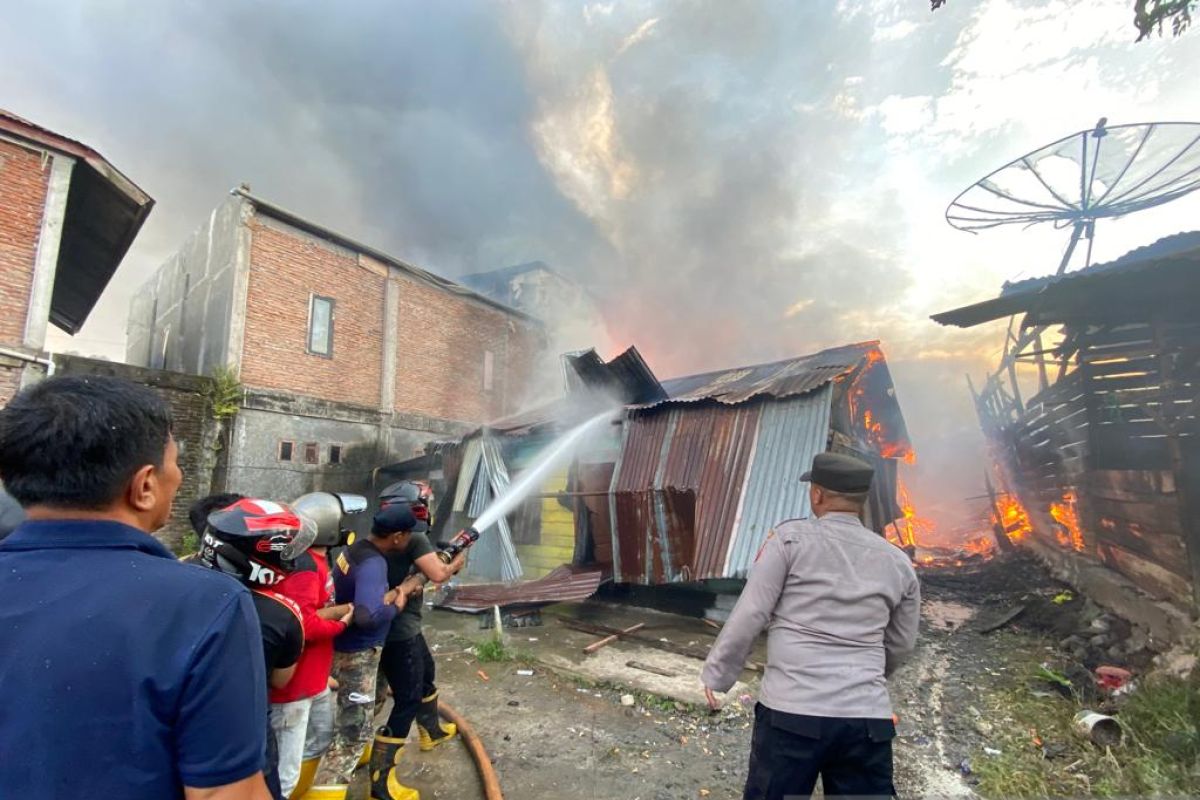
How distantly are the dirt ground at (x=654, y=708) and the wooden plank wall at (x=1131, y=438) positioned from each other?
112cm

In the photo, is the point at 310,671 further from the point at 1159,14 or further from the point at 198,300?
the point at 198,300

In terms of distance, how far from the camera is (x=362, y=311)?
15820 mm

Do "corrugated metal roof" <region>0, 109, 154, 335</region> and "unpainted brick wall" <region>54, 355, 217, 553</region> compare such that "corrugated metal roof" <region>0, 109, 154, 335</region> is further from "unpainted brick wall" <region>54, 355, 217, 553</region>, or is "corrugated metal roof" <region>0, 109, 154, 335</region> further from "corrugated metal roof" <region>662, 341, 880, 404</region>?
"corrugated metal roof" <region>662, 341, 880, 404</region>

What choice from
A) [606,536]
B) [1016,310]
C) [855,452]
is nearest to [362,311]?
[606,536]

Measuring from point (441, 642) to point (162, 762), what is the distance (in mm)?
7245

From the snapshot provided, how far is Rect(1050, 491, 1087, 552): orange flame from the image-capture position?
877cm

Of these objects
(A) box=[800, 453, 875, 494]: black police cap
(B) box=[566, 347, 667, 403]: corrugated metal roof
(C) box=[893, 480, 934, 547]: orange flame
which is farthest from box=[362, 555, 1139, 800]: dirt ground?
(C) box=[893, 480, 934, 547]: orange flame

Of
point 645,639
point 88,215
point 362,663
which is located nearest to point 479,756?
point 362,663

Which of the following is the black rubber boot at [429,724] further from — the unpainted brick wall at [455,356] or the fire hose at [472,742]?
the unpainted brick wall at [455,356]

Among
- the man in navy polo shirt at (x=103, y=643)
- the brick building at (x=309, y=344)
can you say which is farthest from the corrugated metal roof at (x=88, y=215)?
the man in navy polo shirt at (x=103, y=643)

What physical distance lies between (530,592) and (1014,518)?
12586 mm

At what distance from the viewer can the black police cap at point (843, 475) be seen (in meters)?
2.68

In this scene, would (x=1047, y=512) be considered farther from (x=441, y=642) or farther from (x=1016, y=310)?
(x=441, y=642)

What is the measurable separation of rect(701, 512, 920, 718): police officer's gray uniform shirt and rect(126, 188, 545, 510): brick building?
43.9 ft
